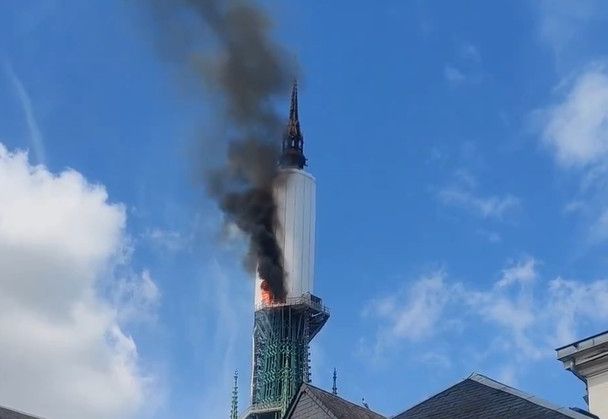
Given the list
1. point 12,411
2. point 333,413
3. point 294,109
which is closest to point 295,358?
point 294,109

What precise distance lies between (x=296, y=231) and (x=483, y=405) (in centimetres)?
5393

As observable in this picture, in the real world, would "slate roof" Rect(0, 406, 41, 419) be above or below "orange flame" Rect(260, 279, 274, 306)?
below

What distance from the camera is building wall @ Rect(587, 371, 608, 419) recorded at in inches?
826

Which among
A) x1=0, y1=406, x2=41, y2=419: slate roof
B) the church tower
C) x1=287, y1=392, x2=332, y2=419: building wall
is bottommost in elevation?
x1=287, y1=392, x2=332, y2=419: building wall

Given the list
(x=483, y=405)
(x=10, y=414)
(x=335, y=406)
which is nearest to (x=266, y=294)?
(x=10, y=414)

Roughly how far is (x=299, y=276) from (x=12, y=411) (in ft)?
147

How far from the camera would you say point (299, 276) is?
7625 centimetres

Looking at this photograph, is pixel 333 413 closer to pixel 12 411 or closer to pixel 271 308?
pixel 12 411

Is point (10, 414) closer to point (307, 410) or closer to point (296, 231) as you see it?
point (307, 410)

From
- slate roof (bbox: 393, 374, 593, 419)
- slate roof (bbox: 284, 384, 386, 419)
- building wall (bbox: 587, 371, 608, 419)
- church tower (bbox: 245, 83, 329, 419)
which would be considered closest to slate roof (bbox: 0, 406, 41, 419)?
slate roof (bbox: 284, 384, 386, 419)

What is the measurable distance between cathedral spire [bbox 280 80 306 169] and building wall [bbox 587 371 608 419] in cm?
5640

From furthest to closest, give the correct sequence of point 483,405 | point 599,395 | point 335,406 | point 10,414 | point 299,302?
point 299,302
point 10,414
point 335,406
point 483,405
point 599,395

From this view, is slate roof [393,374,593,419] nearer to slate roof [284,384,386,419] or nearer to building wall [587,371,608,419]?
building wall [587,371,608,419]

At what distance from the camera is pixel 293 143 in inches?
3174
